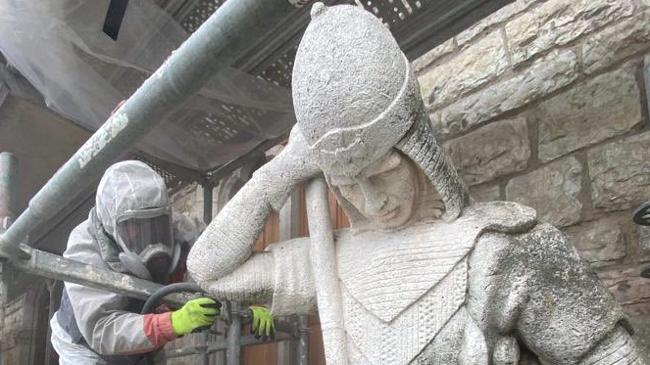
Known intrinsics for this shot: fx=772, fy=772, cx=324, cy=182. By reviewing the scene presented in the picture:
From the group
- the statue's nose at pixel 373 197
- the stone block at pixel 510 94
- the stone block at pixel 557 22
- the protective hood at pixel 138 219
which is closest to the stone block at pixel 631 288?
the stone block at pixel 510 94

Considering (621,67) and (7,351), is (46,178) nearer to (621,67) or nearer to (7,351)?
(621,67)

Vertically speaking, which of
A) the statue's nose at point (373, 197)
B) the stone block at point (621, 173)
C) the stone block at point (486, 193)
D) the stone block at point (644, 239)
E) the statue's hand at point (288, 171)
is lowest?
the statue's nose at point (373, 197)

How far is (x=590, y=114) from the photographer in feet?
8.19

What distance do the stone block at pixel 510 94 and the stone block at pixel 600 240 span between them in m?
0.48

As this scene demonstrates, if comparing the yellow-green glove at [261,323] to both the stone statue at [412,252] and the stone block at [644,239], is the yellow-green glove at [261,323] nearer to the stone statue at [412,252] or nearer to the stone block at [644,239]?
the stone statue at [412,252]

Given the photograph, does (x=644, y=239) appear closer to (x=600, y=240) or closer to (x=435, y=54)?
(x=600, y=240)

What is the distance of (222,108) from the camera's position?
312 cm

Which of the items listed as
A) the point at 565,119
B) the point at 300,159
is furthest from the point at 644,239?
the point at 300,159

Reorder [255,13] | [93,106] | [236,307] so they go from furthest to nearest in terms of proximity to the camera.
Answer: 1. [93,106]
2. [236,307]
3. [255,13]

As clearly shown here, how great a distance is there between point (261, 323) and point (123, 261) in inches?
21.6

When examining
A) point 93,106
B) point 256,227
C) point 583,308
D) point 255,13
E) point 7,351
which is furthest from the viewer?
point 7,351

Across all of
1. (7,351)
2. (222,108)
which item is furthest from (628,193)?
(7,351)

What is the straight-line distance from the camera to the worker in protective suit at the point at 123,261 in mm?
2521

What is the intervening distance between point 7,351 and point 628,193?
269 inches
